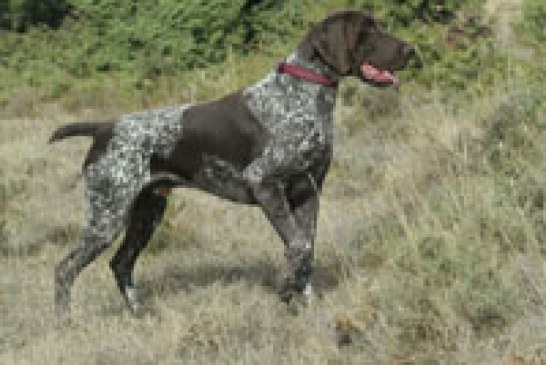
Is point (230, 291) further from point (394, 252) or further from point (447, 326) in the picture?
point (447, 326)

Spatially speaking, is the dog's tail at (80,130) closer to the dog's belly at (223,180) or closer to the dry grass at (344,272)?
the dog's belly at (223,180)

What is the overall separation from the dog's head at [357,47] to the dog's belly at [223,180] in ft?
2.48

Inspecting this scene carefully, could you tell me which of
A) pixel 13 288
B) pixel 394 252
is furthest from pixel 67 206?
pixel 394 252

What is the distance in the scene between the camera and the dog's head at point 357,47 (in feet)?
19.6

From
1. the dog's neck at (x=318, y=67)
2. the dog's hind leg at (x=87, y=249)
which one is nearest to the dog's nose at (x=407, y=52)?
the dog's neck at (x=318, y=67)

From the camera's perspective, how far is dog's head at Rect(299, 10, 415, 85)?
236 inches

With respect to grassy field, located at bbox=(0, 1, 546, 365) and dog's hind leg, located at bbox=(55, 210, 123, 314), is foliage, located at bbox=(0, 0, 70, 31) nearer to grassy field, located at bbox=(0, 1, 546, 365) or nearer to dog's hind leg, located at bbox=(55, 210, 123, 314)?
grassy field, located at bbox=(0, 1, 546, 365)

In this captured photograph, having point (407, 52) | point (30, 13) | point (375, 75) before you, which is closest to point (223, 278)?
point (375, 75)

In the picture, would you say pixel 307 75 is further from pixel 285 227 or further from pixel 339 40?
pixel 285 227

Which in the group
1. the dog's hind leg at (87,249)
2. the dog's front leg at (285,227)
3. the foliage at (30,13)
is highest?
the dog's front leg at (285,227)

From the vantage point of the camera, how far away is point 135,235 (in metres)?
6.75

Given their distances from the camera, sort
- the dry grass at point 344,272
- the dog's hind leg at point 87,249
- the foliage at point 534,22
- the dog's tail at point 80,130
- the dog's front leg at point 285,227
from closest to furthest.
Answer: the dry grass at point 344,272 → the dog's front leg at point 285,227 → the dog's hind leg at point 87,249 → the dog's tail at point 80,130 → the foliage at point 534,22

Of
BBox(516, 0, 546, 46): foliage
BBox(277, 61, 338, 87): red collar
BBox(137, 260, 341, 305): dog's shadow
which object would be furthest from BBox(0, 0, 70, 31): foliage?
BBox(277, 61, 338, 87): red collar

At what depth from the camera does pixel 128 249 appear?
6750mm
